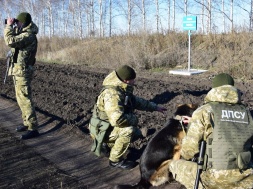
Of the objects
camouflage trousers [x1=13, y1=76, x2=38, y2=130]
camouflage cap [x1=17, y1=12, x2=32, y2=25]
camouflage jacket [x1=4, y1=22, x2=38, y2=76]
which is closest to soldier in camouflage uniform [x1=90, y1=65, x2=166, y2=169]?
camouflage trousers [x1=13, y1=76, x2=38, y2=130]

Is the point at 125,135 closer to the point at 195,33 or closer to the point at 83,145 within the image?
the point at 83,145

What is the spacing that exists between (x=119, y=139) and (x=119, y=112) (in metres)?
0.44

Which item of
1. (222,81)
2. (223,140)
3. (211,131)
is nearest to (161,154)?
(211,131)

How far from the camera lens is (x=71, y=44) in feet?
98.0

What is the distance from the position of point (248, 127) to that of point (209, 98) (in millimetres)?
459

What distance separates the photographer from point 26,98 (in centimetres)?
643

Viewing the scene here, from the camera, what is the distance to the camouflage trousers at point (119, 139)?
4848mm

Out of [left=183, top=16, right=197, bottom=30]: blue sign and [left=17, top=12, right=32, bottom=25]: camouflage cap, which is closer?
[left=17, top=12, right=32, bottom=25]: camouflage cap

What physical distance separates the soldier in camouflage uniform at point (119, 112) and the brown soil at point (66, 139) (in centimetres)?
26

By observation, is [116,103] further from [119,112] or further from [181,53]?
[181,53]

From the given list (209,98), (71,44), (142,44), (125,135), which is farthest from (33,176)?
(71,44)

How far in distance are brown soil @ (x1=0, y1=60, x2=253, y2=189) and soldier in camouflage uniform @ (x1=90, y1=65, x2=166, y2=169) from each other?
0.85 ft

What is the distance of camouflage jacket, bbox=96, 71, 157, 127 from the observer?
4.68 m

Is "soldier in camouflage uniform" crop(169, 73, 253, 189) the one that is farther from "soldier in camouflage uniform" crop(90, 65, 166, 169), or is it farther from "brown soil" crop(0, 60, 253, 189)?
"soldier in camouflage uniform" crop(90, 65, 166, 169)
